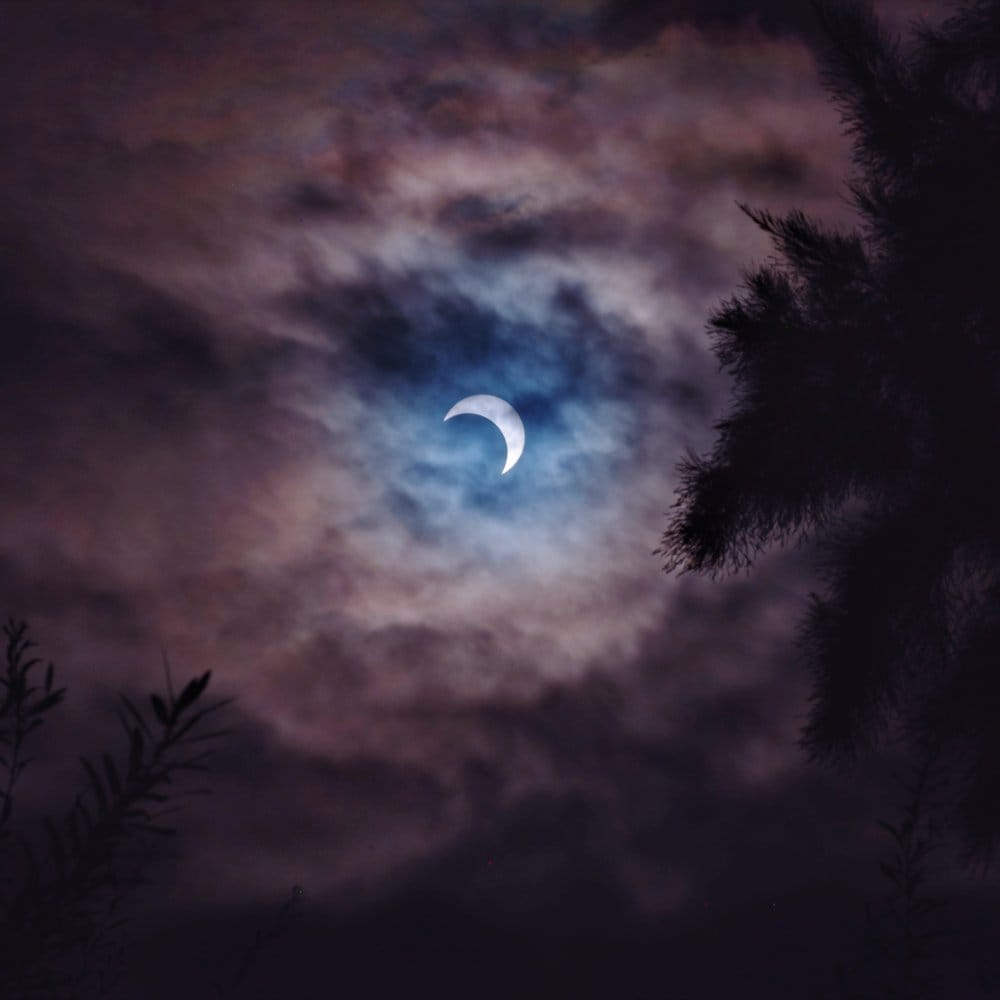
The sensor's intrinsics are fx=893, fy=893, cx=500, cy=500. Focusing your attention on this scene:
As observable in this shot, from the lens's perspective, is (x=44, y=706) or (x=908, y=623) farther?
(x=908, y=623)

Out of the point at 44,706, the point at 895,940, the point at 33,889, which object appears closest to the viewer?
the point at 33,889

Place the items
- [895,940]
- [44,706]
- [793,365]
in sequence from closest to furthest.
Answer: [44,706] → [895,940] → [793,365]

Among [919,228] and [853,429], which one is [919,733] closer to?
[853,429]

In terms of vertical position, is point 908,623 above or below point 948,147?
below

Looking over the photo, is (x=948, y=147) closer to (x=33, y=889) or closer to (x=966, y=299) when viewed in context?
(x=966, y=299)

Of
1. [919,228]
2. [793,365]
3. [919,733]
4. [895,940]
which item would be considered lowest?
[895,940]

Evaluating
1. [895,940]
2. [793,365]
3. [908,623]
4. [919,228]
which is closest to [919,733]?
[908,623]
